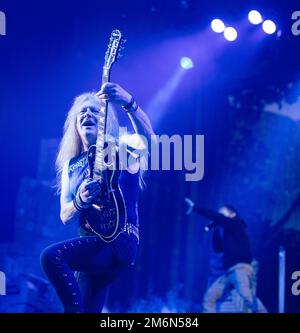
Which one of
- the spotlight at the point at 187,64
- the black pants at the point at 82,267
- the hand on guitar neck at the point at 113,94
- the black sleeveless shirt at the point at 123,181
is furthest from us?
the spotlight at the point at 187,64

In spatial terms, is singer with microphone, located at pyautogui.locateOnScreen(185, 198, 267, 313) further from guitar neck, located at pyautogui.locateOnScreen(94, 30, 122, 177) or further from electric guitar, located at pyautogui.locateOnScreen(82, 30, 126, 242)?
guitar neck, located at pyautogui.locateOnScreen(94, 30, 122, 177)

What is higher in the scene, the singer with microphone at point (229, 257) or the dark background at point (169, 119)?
the dark background at point (169, 119)

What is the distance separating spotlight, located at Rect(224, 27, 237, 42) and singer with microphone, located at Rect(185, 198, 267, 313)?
3.56ft

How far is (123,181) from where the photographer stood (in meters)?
3.59

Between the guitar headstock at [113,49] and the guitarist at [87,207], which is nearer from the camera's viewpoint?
the guitarist at [87,207]

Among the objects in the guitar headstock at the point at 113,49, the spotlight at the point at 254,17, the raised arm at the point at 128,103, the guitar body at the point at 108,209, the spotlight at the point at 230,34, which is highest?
the spotlight at the point at 254,17

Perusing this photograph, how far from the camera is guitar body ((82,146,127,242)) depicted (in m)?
3.52

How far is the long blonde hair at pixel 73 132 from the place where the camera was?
3.66m

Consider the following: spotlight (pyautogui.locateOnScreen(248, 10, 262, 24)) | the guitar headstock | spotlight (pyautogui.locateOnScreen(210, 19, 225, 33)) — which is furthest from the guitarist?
spotlight (pyautogui.locateOnScreen(248, 10, 262, 24))

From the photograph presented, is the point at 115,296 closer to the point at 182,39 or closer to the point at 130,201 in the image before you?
the point at 130,201

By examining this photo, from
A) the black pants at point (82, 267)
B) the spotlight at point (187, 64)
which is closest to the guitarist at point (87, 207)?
the black pants at point (82, 267)

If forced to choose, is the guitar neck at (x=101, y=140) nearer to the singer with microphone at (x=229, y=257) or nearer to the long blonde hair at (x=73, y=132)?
the long blonde hair at (x=73, y=132)

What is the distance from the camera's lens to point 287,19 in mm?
3900

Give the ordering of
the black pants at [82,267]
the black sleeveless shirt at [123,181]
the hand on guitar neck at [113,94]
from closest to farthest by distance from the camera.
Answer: the black pants at [82,267] < the black sleeveless shirt at [123,181] < the hand on guitar neck at [113,94]
